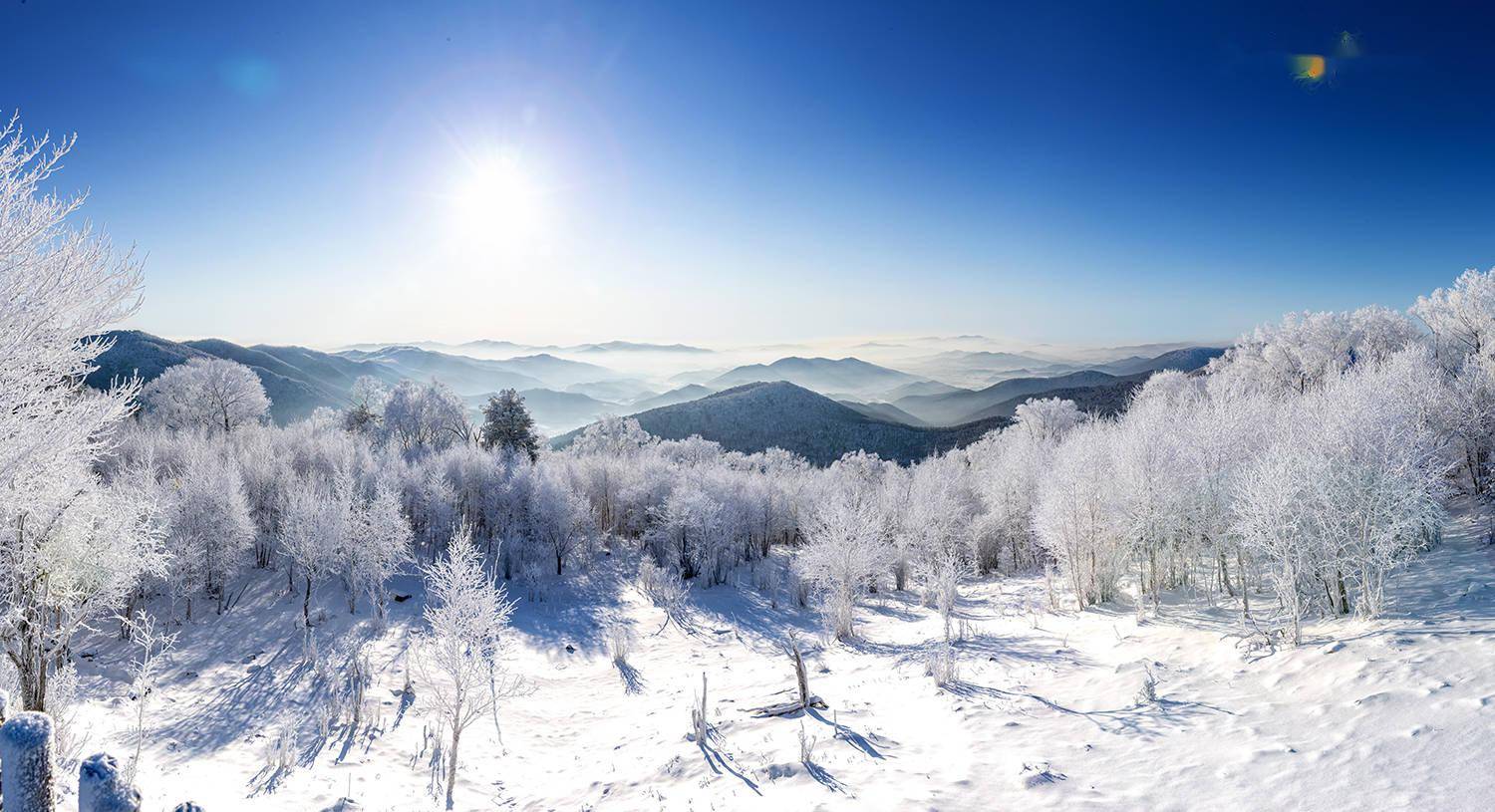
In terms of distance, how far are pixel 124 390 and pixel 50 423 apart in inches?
69.6

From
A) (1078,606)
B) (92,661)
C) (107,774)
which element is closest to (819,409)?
(1078,606)

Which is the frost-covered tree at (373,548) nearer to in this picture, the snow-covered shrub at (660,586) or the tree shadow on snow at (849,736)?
the snow-covered shrub at (660,586)

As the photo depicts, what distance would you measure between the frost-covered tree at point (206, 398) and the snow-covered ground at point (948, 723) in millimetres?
40522

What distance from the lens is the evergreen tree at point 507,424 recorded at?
45625mm

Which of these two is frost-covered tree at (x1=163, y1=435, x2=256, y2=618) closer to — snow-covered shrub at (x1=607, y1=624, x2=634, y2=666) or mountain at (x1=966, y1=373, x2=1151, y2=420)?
snow-covered shrub at (x1=607, y1=624, x2=634, y2=666)

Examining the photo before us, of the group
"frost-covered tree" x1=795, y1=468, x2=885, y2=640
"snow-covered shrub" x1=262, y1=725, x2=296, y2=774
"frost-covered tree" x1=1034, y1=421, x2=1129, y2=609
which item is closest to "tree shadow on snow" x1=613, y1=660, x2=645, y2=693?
"frost-covered tree" x1=795, y1=468, x2=885, y2=640

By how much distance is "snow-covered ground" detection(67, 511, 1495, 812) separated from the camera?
7301 millimetres

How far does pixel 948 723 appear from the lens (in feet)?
35.4

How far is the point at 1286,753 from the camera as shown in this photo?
7422mm

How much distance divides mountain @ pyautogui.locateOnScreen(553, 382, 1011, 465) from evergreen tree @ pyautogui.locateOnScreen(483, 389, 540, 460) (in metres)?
53.9

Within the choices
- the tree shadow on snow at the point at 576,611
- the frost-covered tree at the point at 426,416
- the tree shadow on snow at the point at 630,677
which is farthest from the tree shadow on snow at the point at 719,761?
the frost-covered tree at the point at 426,416

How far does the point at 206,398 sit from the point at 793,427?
84.5m

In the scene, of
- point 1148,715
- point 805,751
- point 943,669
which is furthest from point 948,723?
point 1148,715

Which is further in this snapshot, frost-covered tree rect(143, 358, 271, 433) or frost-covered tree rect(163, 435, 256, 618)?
frost-covered tree rect(143, 358, 271, 433)
